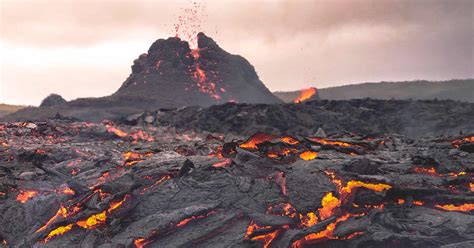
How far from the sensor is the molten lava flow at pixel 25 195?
10.2m

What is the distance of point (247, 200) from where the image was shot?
31.0 ft

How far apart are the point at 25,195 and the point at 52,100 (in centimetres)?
5668

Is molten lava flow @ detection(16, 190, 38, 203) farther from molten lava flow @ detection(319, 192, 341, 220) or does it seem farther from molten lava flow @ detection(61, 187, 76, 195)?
molten lava flow @ detection(319, 192, 341, 220)

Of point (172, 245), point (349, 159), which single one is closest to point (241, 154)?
point (349, 159)

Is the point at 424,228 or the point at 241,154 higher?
the point at 241,154

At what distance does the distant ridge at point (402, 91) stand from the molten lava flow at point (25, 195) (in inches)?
3710

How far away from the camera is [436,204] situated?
9047mm

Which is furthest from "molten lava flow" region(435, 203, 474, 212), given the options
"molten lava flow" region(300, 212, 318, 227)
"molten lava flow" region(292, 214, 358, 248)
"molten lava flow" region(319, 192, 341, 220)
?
"molten lava flow" region(300, 212, 318, 227)

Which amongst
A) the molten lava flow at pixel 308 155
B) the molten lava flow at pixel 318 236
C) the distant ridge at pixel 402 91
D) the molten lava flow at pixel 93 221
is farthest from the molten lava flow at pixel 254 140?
the distant ridge at pixel 402 91

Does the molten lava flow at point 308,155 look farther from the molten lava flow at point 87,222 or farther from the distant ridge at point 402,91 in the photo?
the distant ridge at point 402,91

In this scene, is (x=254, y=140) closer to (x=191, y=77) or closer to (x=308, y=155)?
(x=308, y=155)

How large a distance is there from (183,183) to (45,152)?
241 inches

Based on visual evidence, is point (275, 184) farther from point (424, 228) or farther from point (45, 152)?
point (45, 152)

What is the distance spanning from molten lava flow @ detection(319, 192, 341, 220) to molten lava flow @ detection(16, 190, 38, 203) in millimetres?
6860
